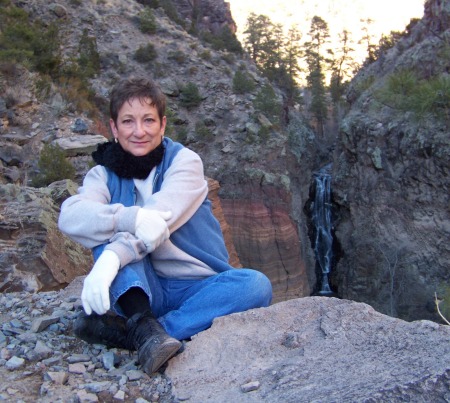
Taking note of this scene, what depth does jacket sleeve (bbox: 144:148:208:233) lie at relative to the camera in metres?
2.44

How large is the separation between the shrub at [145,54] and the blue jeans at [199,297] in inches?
783

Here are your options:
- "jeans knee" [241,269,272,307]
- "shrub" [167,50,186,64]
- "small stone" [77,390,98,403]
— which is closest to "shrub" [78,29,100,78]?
"shrub" [167,50,186,64]

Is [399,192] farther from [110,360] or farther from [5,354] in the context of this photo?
[5,354]

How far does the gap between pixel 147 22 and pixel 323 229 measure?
39.3 feet

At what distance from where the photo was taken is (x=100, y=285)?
2121 mm

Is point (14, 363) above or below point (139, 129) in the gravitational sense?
below

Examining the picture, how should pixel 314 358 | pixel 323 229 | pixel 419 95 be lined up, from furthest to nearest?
pixel 323 229 → pixel 419 95 → pixel 314 358

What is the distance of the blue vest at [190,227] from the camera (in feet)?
8.58

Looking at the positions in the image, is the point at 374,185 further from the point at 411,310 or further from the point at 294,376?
the point at 294,376

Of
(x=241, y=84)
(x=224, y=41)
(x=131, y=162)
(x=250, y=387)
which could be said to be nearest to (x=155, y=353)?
(x=250, y=387)

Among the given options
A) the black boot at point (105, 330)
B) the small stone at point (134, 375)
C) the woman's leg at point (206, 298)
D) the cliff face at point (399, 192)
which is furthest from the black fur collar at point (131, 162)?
the cliff face at point (399, 192)

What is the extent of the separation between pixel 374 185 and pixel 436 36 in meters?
5.99

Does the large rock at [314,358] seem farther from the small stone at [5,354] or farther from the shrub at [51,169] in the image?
the shrub at [51,169]

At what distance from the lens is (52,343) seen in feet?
8.10
